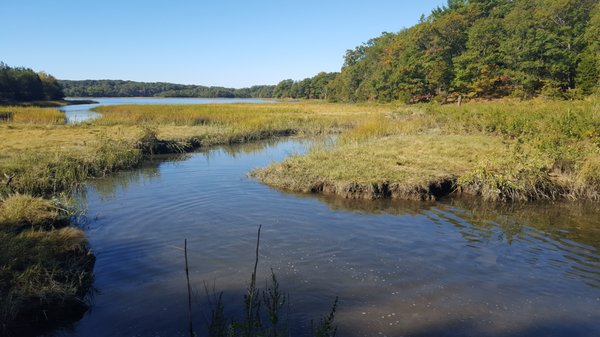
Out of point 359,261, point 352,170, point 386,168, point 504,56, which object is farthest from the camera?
point 504,56

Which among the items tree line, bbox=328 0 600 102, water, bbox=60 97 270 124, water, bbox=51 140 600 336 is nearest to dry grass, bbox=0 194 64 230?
→ water, bbox=51 140 600 336

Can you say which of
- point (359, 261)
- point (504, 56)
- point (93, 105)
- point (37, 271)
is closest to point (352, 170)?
point (359, 261)

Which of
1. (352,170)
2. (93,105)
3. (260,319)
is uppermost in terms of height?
(352,170)

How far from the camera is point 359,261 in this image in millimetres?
7527

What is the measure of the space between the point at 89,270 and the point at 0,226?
2.05 m

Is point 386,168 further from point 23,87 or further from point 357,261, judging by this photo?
point 23,87

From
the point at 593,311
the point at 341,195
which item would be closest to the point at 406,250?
the point at 593,311

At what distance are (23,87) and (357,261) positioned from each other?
9070 cm

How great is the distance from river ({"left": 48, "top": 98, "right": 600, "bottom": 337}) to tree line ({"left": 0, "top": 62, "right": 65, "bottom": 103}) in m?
71.8

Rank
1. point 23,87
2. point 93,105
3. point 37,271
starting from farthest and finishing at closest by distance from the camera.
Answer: point 93,105, point 23,87, point 37,271

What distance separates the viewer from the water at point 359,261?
5625 mm

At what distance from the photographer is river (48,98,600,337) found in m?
5.62

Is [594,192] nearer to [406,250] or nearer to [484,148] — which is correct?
[484,148]

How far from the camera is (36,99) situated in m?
84.8
